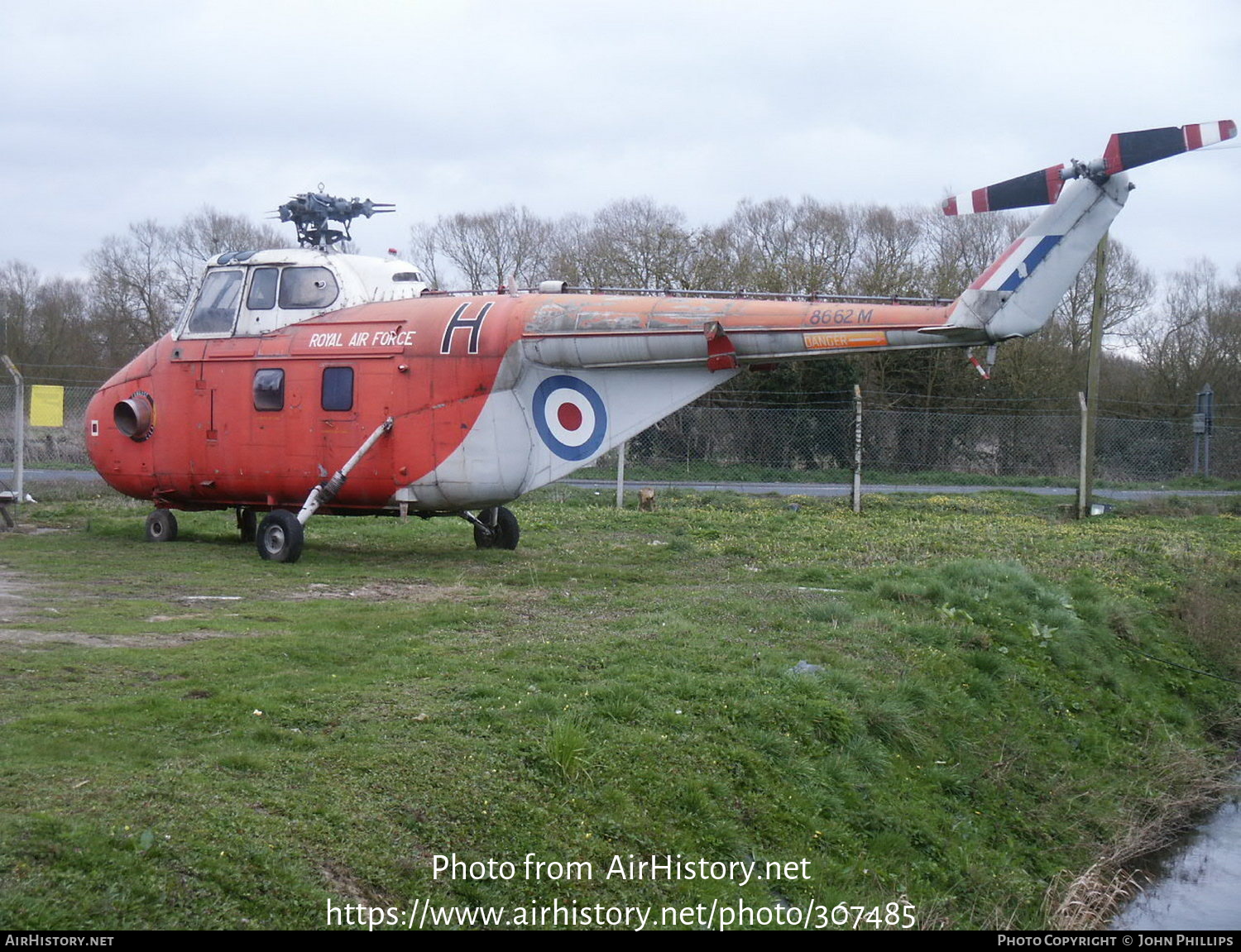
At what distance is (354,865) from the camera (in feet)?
18.9

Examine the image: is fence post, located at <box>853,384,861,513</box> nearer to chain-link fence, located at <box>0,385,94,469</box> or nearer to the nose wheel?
the nose wheel

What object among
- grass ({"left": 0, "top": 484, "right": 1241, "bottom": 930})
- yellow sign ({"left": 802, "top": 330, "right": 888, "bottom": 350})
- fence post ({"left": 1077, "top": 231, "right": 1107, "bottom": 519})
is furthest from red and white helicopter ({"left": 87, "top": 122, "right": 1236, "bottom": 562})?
fence post ({"left": 1077, "top": 231, "right": 1107, "bottom": 519})

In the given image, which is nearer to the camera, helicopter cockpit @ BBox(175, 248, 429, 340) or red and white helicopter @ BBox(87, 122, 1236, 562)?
red and white helicopter @ BBox(87, 122, 1236, 562)

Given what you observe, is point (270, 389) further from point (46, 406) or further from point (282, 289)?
point (46, 406)

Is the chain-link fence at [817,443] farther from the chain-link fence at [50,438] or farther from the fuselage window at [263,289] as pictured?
the fuselage window at [263,289]

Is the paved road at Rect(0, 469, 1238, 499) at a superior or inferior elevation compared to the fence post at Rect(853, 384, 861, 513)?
inferior

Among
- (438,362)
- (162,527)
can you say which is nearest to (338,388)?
(438,362)

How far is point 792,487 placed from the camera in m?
28.0

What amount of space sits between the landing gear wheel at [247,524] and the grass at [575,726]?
144 cm

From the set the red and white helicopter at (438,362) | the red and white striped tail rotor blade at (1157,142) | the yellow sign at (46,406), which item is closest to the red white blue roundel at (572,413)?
the red and white helicopter at (438,362)

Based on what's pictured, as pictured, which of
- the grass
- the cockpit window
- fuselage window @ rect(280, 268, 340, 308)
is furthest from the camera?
the cockpit window

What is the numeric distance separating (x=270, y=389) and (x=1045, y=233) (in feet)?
32.3

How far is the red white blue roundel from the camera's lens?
572 inches

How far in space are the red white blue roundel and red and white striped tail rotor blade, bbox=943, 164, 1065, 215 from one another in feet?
15.2
